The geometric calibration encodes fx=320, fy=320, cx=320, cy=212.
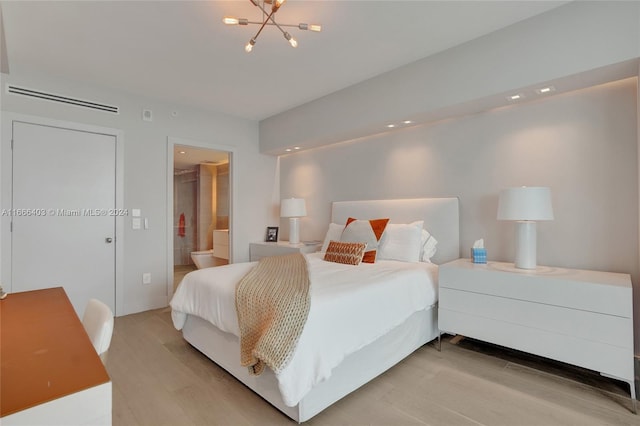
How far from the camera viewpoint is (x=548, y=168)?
2.73 metres

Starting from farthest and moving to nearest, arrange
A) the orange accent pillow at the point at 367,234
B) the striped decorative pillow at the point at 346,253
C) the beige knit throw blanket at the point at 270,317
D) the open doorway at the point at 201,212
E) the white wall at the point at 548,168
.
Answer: the open doorway at the point at 201,212 < the orange accent pillow at the point at 367,234 < the striped decorative pillow at the point at 346,253 < the white wall at the point at 548,168 < the beige knit throw blanket at the point at 270,317

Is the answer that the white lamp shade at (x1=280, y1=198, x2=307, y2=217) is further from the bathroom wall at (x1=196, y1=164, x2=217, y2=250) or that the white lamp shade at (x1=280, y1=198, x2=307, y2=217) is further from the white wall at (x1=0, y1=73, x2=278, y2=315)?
the bathroom wall at (x1=196, y1=164, x2=217, y2=250)

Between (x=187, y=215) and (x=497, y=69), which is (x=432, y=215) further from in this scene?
(x=187, y=215)

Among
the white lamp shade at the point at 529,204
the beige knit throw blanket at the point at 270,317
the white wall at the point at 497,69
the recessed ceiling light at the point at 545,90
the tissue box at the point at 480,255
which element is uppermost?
the white wall at the point at 497,69

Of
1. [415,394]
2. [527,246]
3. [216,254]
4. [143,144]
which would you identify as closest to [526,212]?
[527,246]

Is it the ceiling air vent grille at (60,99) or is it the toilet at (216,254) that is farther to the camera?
the toilet at (216,254)

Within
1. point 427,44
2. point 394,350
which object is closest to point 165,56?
point 427,44

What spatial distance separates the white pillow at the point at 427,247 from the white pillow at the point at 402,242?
0.14 feet

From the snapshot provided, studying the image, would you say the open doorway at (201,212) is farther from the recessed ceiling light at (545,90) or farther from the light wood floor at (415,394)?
the recessed ceiling light at (545,90)

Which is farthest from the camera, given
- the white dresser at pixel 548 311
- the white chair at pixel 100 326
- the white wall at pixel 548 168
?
the white wall at pixel 548 168

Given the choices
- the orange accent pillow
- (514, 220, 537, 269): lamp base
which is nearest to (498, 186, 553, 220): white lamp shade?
(514, 220, 537, 269): lamp base

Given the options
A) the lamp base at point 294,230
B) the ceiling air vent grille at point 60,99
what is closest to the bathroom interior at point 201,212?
the lamp base at point 294,230

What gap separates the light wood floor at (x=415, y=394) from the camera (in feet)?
6.01

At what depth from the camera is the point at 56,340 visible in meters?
1.05
